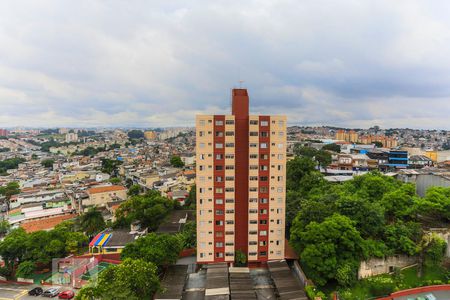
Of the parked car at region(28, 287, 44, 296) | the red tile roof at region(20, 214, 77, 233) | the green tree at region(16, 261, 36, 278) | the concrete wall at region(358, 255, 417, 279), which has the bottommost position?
the parked car at region(28, 287, 44, 296)

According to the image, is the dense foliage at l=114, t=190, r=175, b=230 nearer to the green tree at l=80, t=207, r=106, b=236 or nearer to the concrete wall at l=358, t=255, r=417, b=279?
the green tree at l=80, t=207, r=106, b=236

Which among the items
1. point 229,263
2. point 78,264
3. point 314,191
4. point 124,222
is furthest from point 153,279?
point 314,191

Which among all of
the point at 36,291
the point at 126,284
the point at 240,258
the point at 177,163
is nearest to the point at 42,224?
the point at 36,291

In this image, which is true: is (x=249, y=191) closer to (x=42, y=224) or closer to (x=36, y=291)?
(x=36, y=291)

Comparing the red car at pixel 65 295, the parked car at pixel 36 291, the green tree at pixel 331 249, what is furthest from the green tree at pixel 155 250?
the green tree at pixel 331 249

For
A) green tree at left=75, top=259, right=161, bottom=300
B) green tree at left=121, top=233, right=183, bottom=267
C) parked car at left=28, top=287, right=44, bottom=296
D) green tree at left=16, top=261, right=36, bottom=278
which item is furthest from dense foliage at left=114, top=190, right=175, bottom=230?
green tree at left=75, top=259, right=161, bottom=300

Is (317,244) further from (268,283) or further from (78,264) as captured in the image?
→ (78,264)

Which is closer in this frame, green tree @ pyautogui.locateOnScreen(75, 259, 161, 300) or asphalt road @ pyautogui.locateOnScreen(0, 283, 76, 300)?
green tree @ pyautogui.locateOnScreen(75, 259, 161, 300)
